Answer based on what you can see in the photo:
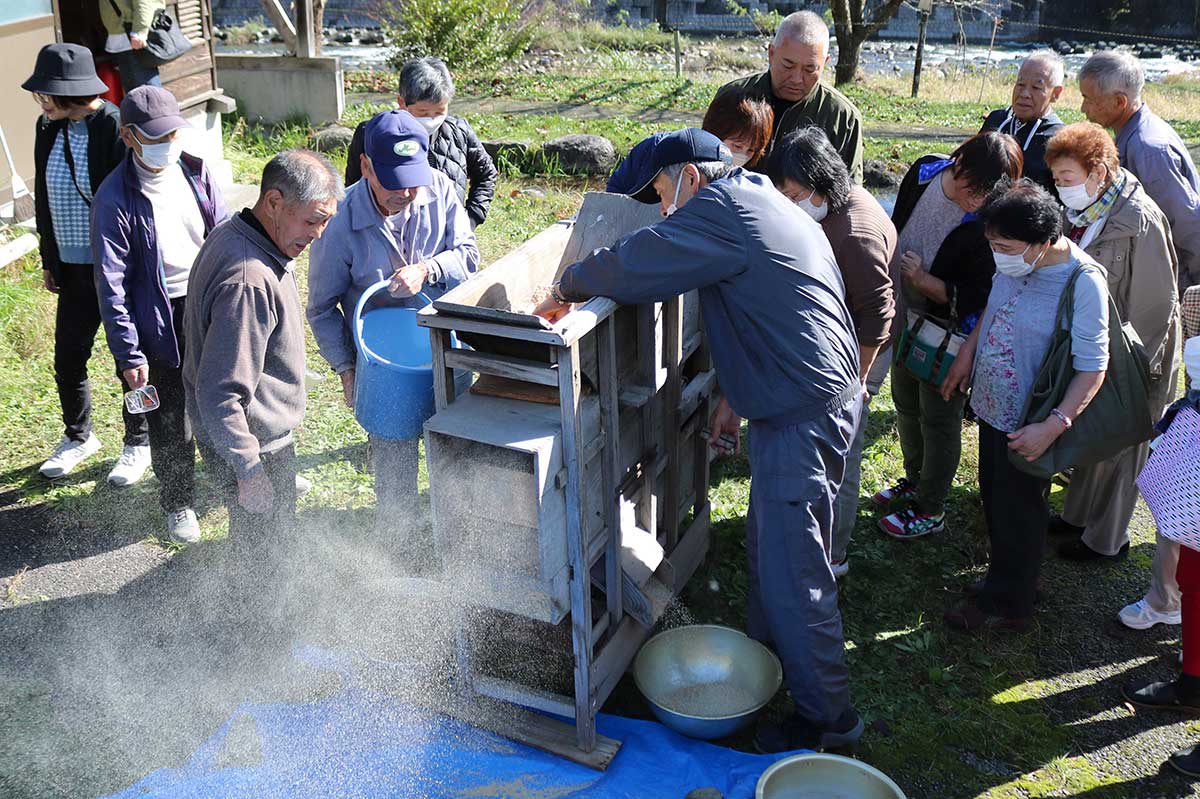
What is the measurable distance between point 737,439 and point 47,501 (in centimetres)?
331

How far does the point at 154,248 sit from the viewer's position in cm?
402

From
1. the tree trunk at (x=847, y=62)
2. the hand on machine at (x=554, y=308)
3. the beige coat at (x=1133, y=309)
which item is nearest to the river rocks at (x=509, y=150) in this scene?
the beige coat at (x=1133, y=309)

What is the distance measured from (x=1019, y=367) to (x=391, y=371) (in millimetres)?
2265

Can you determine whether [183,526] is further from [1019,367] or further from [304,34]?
[304,34]

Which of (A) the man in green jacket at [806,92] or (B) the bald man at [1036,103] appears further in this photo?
(B) the bald man at [1036,103]

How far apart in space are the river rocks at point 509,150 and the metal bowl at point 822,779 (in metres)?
8.22

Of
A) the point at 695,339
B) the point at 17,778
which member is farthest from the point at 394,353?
the point at 17,778

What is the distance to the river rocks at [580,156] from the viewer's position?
10328 millimetres

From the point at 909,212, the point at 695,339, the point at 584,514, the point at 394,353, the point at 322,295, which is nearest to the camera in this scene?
the point at 584,514

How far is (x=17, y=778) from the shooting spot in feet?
10.7

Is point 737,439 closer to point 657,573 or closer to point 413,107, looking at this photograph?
point 657,573

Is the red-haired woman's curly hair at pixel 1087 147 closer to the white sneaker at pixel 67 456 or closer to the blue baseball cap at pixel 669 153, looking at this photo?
the blue baseball cap at pixel 669 153

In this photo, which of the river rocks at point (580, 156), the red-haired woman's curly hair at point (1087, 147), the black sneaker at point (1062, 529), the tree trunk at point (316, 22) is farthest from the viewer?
the tree trunk at point (316, 22)

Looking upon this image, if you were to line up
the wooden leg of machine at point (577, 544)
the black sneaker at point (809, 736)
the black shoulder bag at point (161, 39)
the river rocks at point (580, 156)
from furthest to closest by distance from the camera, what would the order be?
the river rocks at point (580, 156), the black shoulder bag at point (161, 39), the black sneaker at point (809, 736), the wooden leg of machine at point (577, 544)
